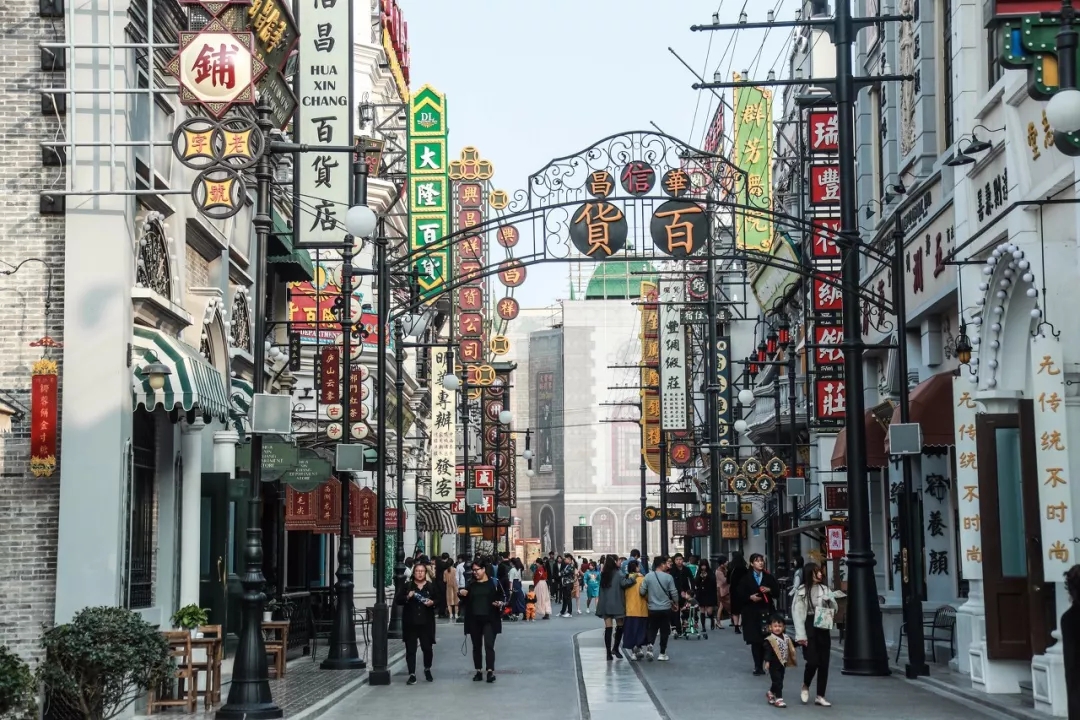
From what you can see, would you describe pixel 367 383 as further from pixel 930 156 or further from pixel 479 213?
pixel 930 156

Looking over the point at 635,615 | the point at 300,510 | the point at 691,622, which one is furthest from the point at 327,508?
the point at 691,622

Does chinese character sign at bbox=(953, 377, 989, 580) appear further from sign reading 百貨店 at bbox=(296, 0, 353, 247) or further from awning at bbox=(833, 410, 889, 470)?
sign reading 百貨店 at bbox=(296, 0, 353, 247)

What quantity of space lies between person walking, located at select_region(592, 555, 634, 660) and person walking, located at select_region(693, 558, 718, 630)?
8924 millimetres

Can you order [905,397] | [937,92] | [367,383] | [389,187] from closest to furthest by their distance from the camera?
1. [905,397]
2. [937,92]
3. [367,383]
4. [389,187]

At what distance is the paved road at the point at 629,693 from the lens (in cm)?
1872

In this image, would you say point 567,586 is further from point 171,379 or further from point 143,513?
point 171,379

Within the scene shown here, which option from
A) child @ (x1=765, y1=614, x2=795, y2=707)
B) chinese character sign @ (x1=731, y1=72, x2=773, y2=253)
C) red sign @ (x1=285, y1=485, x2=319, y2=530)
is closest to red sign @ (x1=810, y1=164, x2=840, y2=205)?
chinese character sign @ (x1=731, y1=72, x2=773, y2=253)

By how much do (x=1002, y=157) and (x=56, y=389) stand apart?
12717mm

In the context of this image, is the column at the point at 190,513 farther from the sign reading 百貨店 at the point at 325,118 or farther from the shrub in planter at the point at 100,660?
the sign reading 百貨店 at the point at 325,118

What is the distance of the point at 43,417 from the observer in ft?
56.5

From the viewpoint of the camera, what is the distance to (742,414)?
67.6 meters

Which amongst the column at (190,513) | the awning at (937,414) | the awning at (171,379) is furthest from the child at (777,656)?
the column at (190,513)

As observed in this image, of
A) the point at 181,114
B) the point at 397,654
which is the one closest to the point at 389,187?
the point at 397,654

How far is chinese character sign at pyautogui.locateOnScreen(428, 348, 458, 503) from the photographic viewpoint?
65312 mm
